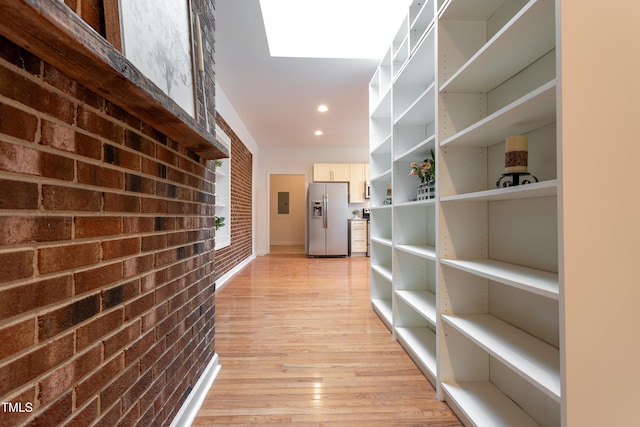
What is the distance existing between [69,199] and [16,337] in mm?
293

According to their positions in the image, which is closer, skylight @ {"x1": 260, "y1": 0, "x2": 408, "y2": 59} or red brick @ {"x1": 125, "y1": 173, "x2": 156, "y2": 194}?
red brick @ {"x1": 125, "y1": 173, "x2": 156, "y2": 194}

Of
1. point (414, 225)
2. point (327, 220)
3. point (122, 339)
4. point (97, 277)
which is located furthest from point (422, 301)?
point (327, 220)

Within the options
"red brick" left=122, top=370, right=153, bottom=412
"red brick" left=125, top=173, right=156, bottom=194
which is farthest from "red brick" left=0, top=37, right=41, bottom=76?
"red brick" left=122, top=370, right=153, bottom=412

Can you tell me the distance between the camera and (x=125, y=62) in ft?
2.14

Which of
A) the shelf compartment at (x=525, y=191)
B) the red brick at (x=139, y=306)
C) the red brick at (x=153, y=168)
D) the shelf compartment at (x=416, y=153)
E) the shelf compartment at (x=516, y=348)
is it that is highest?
the shelf compartment at (x=416, y=153)

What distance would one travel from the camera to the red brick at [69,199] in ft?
1.96

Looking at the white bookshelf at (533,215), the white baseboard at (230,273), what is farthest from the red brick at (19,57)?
the white baseboard at (230,273)

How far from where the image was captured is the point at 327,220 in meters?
6.10

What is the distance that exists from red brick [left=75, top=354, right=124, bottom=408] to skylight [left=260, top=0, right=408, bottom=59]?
2.88 meters

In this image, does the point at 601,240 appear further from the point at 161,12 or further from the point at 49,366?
the point at 161,12

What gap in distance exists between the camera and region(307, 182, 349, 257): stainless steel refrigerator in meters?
6.09

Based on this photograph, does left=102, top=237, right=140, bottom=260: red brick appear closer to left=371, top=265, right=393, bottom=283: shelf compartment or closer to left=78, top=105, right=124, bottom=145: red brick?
left=78, top=105, right=124, bottom=145: red brick

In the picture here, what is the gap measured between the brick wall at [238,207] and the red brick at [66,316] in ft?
9.51

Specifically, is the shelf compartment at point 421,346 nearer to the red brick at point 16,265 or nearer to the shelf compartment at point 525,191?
the shelf compartment at point 525,191
